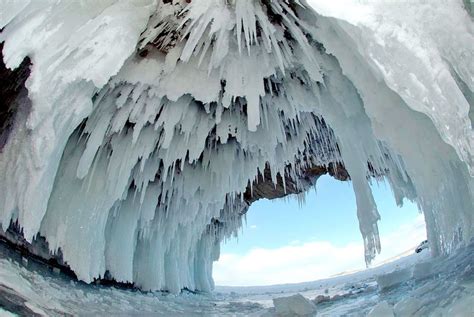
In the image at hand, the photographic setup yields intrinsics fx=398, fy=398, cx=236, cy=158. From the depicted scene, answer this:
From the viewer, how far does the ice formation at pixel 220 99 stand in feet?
8.38

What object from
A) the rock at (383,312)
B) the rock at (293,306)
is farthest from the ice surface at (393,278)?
the rock at (383,312)

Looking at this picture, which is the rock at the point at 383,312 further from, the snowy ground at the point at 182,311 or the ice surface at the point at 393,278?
the ice surface at the point at 393,278

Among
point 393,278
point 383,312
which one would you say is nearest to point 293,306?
point 383,312

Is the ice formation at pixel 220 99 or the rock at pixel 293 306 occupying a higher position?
the ice formation at pixel 220 99

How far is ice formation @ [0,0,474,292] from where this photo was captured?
2.55 metres

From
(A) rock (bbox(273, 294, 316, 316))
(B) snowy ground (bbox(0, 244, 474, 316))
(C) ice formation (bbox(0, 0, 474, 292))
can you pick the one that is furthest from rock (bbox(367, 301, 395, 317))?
(A) rock (bbox(273, 294, 316, 316))

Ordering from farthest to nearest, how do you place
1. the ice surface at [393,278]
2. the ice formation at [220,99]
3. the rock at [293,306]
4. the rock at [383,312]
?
the ice surface at [393,278]
the rock at [293,306]
the rock at [383,312]
the ice formation at [220,99]

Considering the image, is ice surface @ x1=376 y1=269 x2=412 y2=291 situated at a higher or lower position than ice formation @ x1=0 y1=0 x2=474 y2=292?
lower

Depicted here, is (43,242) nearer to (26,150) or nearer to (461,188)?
(26,150)

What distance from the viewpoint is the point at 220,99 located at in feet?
15.1

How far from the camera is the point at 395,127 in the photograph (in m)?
3.27

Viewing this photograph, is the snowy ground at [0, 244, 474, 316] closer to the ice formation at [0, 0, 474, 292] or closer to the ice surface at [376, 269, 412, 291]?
the ice surface at [376, 269, 412, 291]

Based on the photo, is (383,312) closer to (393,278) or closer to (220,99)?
(393,278)

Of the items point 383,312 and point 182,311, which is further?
point 182,311
